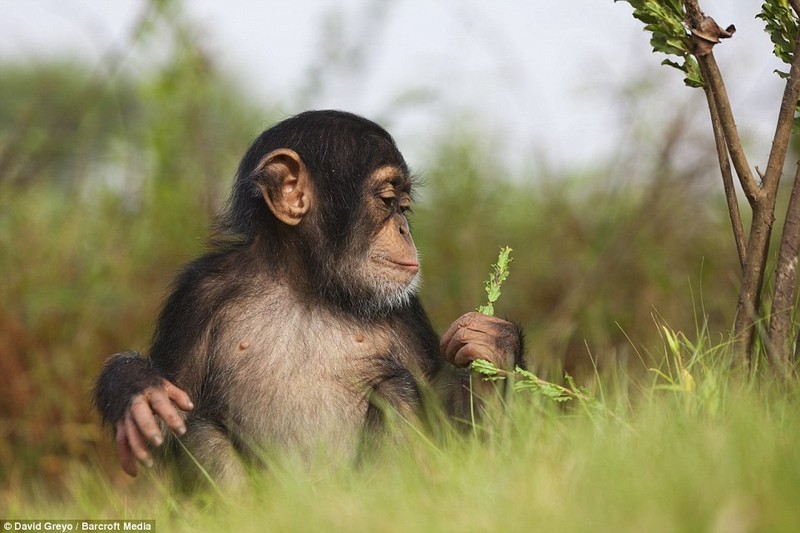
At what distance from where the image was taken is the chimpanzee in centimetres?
463

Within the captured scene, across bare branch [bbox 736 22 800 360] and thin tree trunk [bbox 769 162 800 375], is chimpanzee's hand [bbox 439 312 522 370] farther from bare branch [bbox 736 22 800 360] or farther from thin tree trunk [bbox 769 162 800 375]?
thin tree trunk [bbox 769 162 800 375]

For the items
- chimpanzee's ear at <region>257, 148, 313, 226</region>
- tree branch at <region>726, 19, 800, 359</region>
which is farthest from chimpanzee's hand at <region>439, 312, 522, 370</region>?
chimpanzee's ear at <region>257, 148, 313, 226</region>

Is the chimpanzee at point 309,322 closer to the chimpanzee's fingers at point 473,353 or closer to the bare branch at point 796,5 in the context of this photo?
the chimpanzee's fingers at point 473,353

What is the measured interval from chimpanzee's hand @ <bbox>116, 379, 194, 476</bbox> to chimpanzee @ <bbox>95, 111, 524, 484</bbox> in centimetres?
28

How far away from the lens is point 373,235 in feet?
16.5

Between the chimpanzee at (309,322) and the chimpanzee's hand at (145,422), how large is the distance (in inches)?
10.9

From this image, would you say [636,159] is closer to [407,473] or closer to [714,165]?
[714,165]

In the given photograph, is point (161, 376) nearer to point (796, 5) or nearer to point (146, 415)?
point (146, 415)

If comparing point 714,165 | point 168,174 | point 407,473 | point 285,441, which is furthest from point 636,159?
point 407,473

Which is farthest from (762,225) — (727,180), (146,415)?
(146,415)

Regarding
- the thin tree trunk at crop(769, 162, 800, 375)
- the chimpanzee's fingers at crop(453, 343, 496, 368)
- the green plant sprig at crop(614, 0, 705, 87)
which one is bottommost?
the chimpanzee's fingers at crop(453, 343, 496, 368)

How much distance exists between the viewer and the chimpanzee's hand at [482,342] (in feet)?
14.5

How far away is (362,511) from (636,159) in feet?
24.9

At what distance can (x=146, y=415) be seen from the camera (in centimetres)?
407
